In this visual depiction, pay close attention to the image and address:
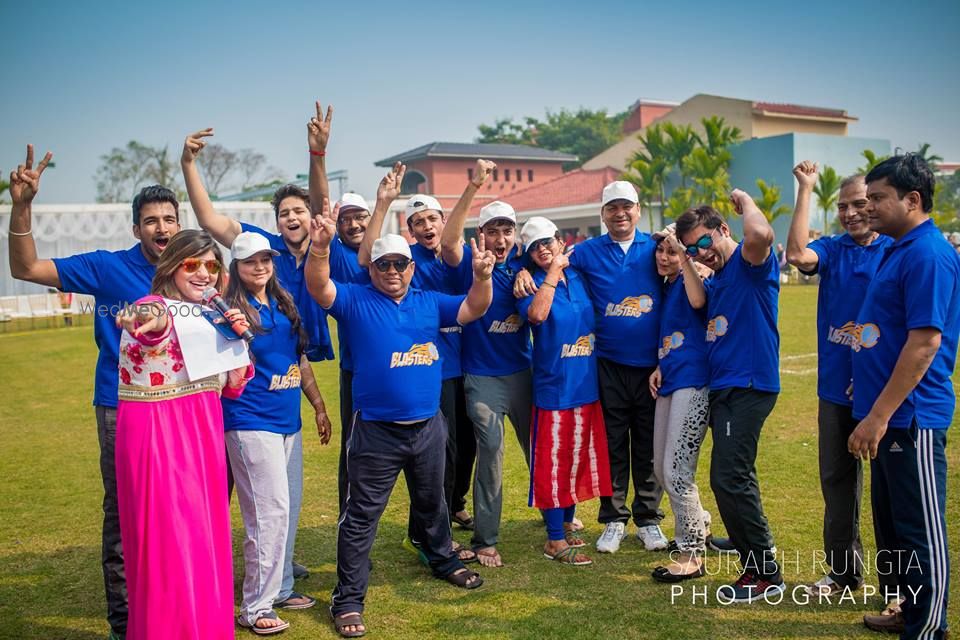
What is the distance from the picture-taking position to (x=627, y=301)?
5.47 m

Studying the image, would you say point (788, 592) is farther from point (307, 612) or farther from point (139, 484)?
point (139, 484)

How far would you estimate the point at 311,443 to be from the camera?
29.3 feet

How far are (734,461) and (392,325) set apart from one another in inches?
84.9

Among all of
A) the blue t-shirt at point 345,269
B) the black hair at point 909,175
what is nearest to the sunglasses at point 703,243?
the black hair at point 909,175

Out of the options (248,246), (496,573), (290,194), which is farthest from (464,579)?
(290,194)

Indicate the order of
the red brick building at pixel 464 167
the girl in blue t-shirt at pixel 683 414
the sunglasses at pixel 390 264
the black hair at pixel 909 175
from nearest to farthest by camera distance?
1. the black hair at pixel 909 175
2. the sunglasses at pixel 390 264
3. the girl in blue t-shirt at pixel 683 414
4. the red brick building at pixel 464 167

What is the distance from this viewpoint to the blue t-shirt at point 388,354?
15.1 ft

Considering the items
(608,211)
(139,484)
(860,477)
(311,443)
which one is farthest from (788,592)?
(311,443)

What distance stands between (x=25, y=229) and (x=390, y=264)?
192 cm

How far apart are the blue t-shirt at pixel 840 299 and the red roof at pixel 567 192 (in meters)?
35.5

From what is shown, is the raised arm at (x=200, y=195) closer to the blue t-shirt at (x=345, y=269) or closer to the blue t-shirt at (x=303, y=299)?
the blue t-shirt at (x=303, y=299)

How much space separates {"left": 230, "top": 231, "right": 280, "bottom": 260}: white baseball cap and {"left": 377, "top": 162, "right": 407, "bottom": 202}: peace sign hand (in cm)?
86

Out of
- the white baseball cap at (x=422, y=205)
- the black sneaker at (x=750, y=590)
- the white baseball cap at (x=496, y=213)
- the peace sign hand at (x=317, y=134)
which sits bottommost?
the black sneaker at (x=750, y=590)

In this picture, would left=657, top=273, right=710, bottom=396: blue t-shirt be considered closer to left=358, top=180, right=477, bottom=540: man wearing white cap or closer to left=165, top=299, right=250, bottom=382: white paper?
left=358, top=180, right=477, bottom=540: man wearing white cap
